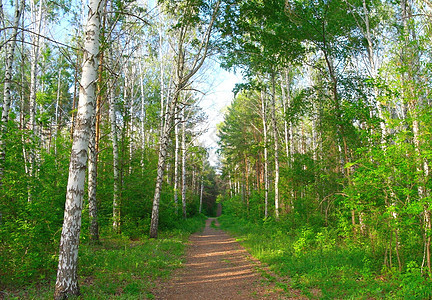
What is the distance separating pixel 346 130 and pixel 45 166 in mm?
9009

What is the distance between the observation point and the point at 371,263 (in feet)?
19.8

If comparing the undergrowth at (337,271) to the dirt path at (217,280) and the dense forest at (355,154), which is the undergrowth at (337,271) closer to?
the dense forest at (355,154)

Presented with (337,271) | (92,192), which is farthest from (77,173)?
(337,271)

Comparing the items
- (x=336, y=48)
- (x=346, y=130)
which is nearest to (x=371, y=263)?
(x=346, y=130)

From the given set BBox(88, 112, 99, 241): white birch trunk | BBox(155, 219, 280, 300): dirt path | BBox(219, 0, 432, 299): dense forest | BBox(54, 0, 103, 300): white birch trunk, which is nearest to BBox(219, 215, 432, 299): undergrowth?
BBox(219, 0, 432, 299): dense forest

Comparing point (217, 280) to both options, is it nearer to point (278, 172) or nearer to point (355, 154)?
point (355, 154)

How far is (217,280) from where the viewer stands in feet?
20.9

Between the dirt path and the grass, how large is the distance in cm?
40

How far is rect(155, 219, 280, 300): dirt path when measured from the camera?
534 centimetres

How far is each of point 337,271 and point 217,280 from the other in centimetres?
281

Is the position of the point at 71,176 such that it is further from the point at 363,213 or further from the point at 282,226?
the point at 282,226

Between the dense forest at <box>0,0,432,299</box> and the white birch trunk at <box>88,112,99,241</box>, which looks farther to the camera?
the white birch trunk at <box>88,112,99,241</box>

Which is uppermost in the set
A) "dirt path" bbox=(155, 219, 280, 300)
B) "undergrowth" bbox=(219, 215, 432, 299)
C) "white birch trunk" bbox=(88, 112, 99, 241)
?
"white birch trunk" bbox=(88, 112, 99, 241)

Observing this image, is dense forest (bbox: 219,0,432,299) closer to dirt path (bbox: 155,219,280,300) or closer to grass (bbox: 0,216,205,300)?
dirt path (bbox: 155,219,280,300)
